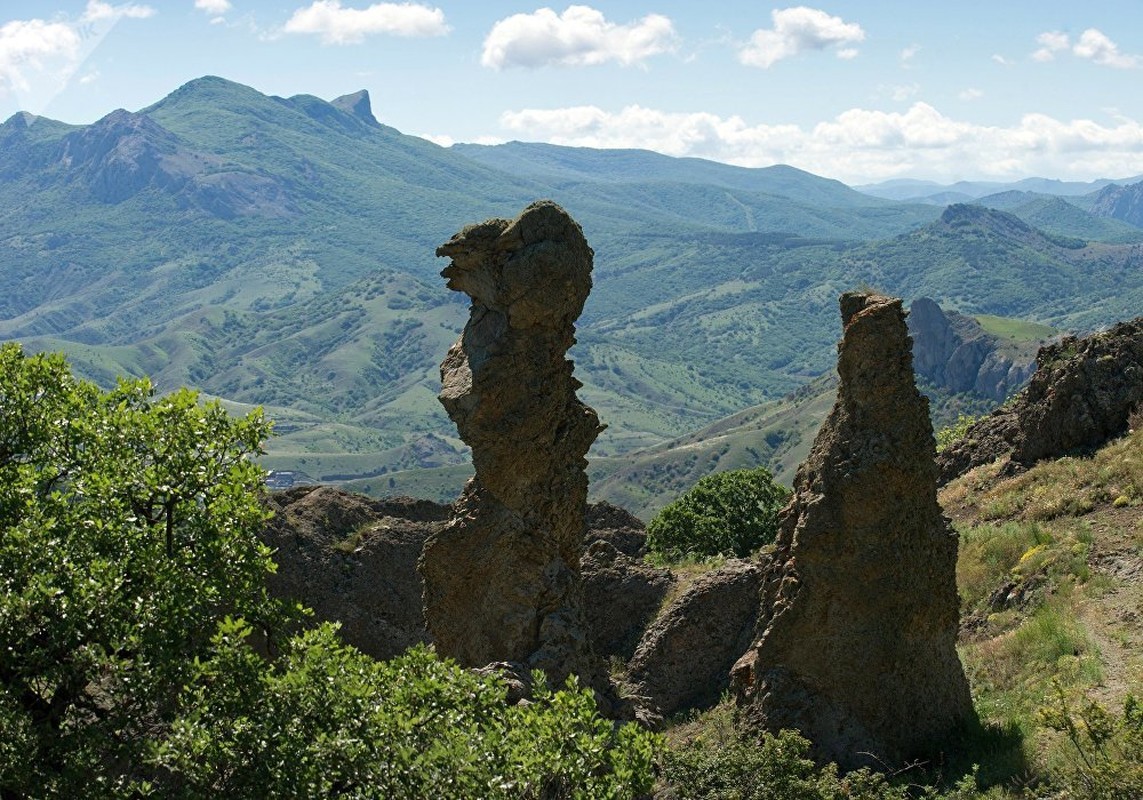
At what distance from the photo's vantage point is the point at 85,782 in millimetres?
15500

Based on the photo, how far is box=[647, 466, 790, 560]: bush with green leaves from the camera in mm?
46062

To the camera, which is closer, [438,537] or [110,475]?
[110,475]

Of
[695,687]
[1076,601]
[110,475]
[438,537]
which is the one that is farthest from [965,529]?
[110,475]

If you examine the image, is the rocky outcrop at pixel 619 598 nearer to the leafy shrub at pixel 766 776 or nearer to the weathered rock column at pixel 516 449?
the weathered rock column at pixel 516 449

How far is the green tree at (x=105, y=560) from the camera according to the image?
15.4m

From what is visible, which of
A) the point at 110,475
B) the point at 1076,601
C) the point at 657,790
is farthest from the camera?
the point at 1076,601

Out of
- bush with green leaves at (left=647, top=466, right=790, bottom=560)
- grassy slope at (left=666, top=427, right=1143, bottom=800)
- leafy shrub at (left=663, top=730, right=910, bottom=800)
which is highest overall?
grassy slope at (left=666, top=427, right=1143, bottom=800)

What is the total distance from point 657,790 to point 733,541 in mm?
26352

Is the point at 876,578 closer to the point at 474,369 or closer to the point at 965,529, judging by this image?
the point at 474,369

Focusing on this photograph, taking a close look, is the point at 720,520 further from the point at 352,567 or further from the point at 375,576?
the point at 352,567

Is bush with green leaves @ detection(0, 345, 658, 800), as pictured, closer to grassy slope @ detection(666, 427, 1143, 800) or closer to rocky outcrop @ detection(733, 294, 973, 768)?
rocky outcrop @ detection(733, 294, 973, 768)

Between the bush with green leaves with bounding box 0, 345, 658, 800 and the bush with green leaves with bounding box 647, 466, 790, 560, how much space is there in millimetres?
26940

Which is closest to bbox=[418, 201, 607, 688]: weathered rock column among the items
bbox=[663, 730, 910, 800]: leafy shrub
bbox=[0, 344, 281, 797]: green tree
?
bbox=[663, 730, 910, 800]: leafy shrub

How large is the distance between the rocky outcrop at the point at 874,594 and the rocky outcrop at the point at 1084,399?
19178mm
